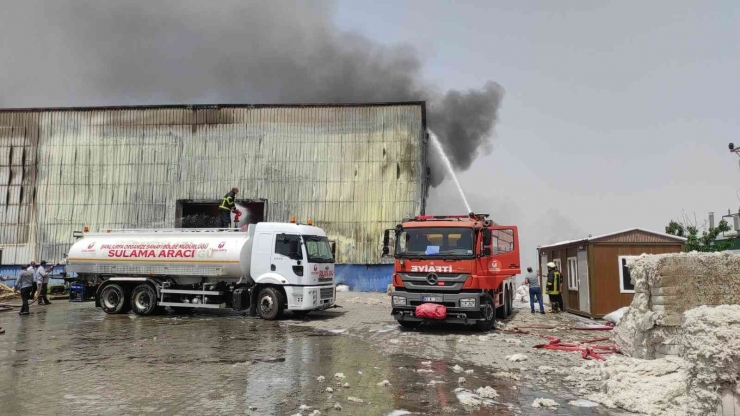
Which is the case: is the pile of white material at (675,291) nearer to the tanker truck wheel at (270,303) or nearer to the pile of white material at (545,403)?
the pile of white material at (545,403)

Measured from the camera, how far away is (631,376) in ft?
21.6

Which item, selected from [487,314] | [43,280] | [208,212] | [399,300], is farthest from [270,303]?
[208,212]

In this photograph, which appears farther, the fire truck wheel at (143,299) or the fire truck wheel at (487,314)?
the fire truck wheel at (143,299)

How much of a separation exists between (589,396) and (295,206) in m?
20.4

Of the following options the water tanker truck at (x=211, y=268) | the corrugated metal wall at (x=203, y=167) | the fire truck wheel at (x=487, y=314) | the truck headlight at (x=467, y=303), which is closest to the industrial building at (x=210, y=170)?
the corrugated metal wall at (x=203, y=167)

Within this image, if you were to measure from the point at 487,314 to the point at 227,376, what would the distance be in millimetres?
6511

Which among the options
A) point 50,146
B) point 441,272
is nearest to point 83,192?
point 50,146

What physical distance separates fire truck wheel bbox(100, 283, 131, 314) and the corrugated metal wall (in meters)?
10.1

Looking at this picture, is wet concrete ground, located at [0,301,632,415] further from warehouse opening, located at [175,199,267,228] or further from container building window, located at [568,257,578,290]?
warehouse opening, located at [175,199,267,228]

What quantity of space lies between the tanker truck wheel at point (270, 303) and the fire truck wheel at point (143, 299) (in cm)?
375

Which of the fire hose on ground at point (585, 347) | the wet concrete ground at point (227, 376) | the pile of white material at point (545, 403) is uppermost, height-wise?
the fire hose on ground at point (585, 347)

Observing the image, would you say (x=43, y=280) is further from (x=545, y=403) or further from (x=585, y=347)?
(x=545, y=403)

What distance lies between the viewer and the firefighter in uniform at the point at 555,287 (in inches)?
642

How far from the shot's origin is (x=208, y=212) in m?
26.8
